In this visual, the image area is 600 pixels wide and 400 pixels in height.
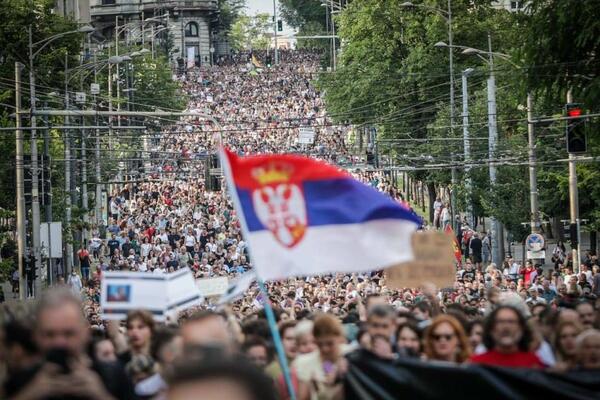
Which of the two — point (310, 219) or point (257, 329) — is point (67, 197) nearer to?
point (257, 329)

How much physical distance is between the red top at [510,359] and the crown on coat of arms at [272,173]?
1.54 m

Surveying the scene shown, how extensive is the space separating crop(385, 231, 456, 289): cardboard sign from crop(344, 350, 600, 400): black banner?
7917 millimetres

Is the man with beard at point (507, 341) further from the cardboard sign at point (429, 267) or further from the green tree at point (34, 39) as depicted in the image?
the green tree at point (34, 39)

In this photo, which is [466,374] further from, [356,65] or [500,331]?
[356,65]

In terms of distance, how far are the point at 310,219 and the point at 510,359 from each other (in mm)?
1438

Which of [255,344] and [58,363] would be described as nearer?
[58,363]

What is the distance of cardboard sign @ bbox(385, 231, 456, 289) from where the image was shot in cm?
1797

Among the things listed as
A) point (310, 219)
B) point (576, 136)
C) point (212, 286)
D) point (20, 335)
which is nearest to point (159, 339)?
point (310, 219)

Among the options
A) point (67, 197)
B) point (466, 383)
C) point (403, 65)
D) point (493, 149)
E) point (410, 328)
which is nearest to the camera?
point (466, 383)

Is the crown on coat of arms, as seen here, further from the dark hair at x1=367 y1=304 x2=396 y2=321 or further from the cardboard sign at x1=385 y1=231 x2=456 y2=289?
the cardboard sign at x1=385 y1=231 x2=456 y2=289

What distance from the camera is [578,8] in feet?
102

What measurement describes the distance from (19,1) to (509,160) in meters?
24.8

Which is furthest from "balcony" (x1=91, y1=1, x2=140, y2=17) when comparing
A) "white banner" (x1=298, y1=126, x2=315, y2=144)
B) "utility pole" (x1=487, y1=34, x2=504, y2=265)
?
"utility pole" (x1=487, y1=34, x2=504, y2=265)

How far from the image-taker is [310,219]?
11672 millimetres
